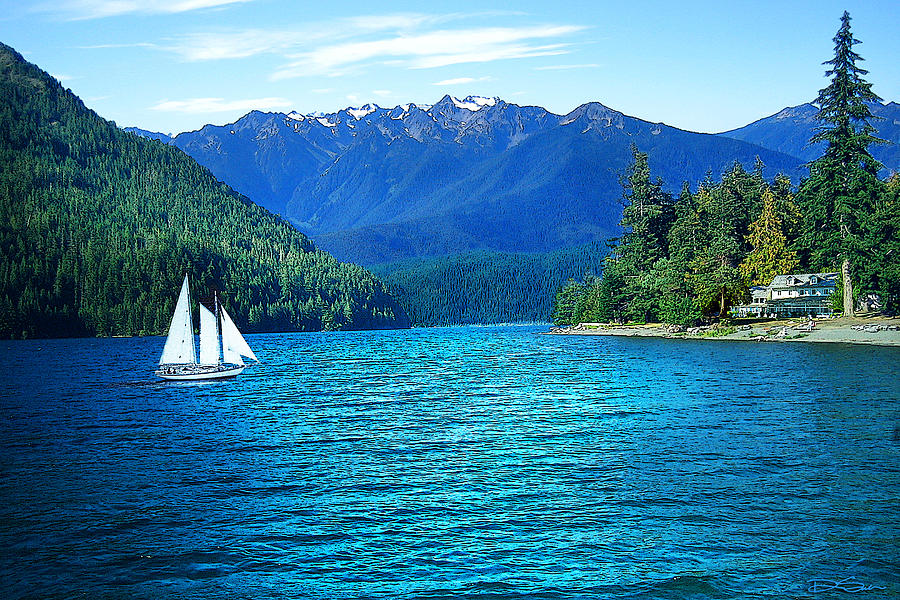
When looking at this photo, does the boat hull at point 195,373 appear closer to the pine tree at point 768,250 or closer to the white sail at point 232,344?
the white sail at point 232,344

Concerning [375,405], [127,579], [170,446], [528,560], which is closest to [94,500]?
[127,579]

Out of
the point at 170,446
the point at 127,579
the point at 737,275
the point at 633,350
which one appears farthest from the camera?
the point at 737,275

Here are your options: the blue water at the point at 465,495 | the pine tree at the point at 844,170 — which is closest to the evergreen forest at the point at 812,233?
the pine tree at the point at 844,170

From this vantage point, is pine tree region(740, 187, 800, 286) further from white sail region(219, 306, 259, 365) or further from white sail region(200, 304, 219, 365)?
white sail region(200, 304, 219, 365)

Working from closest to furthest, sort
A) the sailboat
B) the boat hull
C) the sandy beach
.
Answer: the sailboat, the boat hull, the sandy beach

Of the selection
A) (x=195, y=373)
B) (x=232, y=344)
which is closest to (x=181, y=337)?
(x=195, y=373)

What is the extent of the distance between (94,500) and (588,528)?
823 inches

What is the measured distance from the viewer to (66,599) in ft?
76.4

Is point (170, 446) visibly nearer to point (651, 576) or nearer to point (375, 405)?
point (375, 405)

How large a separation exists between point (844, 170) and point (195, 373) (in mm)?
117063

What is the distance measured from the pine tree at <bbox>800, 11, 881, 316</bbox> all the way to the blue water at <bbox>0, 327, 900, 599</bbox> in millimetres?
76927

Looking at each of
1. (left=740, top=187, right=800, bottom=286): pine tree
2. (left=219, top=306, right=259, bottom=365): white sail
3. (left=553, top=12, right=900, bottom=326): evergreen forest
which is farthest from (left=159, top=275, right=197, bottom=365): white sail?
(left=740, top=187, right=800, bottom=286): pine tree

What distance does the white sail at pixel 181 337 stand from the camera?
81.9 meters

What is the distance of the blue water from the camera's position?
24500 mm
